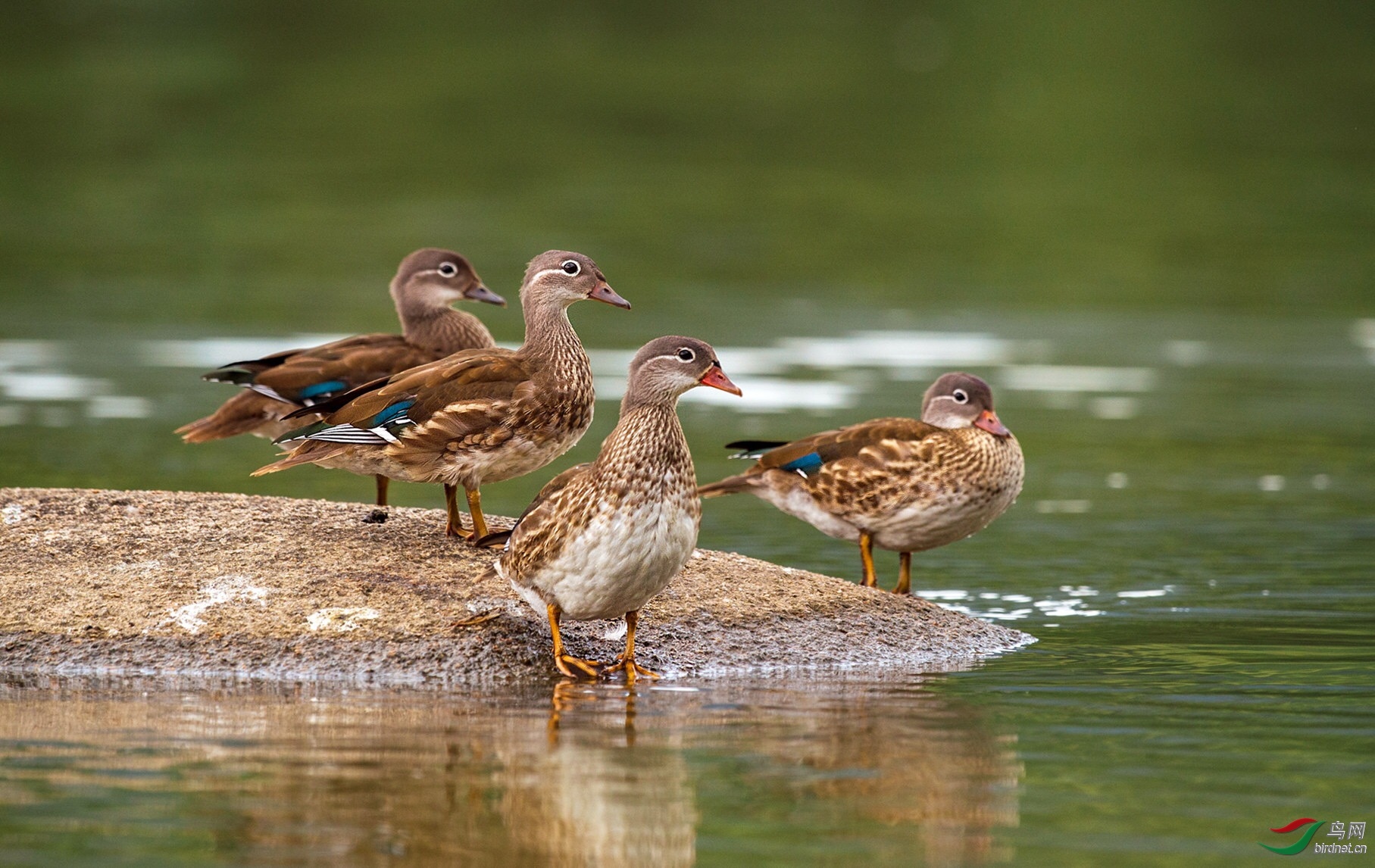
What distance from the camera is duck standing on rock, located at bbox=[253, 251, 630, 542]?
37.1ft

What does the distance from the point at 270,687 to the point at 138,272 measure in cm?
2109

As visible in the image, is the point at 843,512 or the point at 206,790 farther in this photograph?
the point at 843,512

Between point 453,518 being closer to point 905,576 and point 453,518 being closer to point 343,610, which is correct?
point 343,610

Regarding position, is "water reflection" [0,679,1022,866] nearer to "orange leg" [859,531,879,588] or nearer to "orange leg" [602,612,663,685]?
"orange leg" [602,612,663,685]

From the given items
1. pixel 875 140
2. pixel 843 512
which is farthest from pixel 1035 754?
Result: pixel 875 140

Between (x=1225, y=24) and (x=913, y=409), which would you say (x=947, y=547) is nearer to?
(x=913, y=409)

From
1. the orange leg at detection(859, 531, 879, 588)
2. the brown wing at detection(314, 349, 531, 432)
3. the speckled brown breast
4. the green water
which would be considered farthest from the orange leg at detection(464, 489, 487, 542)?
the orange leg at detection(859, 531, 879, 588)

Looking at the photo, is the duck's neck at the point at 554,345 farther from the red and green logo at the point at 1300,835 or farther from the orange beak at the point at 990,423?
the red and green logo at the point at 1300,835

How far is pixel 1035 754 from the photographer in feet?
29.9

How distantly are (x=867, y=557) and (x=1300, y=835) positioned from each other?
5495mm

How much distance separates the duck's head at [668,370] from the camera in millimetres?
10414

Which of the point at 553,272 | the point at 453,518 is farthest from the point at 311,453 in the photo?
the point at 553,272

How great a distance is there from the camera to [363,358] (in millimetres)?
13516

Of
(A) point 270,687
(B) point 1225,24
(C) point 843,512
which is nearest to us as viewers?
(A) point 270,687
